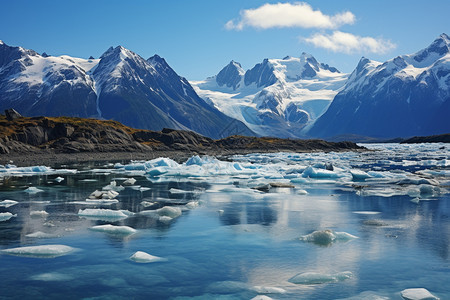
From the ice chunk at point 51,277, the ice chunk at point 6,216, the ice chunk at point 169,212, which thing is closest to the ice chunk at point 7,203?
the ice chunk at point 6,216

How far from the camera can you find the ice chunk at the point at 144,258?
41.5 ft

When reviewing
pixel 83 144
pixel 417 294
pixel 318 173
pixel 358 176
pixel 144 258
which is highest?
pixel 83 144

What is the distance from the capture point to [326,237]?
15141 mm

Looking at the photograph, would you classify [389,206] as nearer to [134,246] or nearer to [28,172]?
[134,246]

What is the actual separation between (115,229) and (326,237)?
26.8 feet

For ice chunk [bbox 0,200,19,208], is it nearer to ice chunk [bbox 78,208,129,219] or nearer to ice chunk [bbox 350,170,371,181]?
ice chunk [bbox 78,208,129,219]

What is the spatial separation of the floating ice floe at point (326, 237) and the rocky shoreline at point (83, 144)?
52.1 metres

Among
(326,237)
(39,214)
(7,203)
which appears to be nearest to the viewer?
(326,237)

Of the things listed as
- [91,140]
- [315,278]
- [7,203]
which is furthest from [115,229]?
[91,140]

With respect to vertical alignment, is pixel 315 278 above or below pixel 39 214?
below

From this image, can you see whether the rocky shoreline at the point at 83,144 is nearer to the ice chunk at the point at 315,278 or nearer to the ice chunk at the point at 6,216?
the ice chunk at the point at 6,216

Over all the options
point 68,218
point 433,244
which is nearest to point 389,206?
point 433,244

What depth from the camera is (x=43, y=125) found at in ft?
300

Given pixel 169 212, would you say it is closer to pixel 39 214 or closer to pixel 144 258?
pixel 39 214
